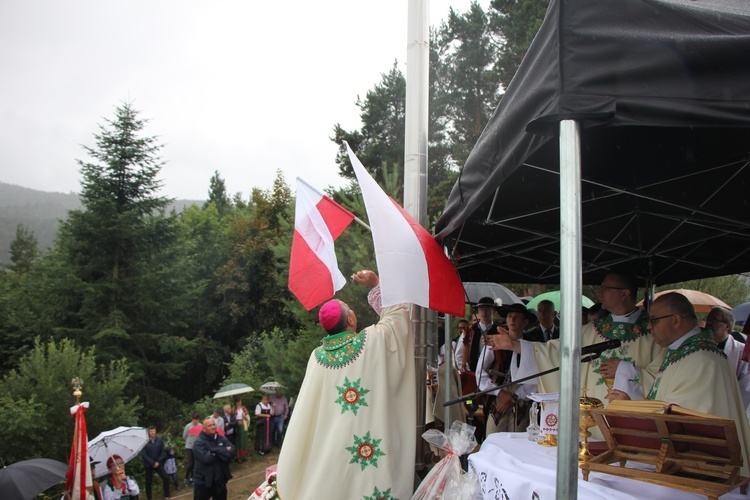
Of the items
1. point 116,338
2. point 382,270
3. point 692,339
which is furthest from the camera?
point 116,338

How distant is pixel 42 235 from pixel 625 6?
176643mm

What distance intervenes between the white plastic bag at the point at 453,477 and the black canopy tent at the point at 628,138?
4.38ft

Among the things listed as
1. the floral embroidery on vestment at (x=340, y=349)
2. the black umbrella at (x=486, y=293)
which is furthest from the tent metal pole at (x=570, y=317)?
the black umbrella at (x=486, y=293)

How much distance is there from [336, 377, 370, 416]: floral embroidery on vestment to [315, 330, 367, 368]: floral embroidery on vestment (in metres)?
0.15

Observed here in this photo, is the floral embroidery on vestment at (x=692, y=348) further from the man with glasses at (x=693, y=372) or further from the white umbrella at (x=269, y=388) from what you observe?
the white umbrella at (x=269, y=388)

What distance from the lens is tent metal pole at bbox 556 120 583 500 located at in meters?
2.05

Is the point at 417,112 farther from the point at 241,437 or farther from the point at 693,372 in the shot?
the point at 241,437

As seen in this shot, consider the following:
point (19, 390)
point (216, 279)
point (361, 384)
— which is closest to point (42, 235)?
point (216, 279)

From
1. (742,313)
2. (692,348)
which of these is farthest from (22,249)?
(692,348)

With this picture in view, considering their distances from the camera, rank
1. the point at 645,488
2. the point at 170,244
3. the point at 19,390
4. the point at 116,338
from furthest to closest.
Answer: the point at 170,244
the point at 116,338
the point at 19,390
the point at 645,488

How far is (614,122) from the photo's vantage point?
2045 millimetres

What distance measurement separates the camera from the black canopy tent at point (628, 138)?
1.96m

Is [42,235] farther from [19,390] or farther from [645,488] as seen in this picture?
[645,488]

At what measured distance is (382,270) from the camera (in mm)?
3436
